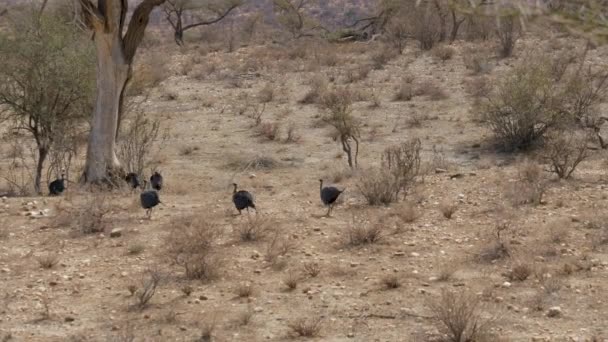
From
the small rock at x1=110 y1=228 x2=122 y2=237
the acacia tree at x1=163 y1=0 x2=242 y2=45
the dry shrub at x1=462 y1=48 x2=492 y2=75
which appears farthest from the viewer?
the dry shrub at x1=462 y1=48 x2=492 y2=75

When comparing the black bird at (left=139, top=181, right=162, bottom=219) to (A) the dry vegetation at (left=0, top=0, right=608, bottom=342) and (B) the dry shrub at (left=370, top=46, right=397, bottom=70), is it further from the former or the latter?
(B) the dry shrub at (left=370, top=46, right=397, bottom=70)

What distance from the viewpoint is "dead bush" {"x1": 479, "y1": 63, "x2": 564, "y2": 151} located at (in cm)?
1348

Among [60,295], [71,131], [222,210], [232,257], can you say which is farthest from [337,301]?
[71,131]

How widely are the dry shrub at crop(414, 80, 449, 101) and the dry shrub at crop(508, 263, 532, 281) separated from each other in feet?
38.1

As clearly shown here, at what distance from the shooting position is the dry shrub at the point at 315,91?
1911 cm

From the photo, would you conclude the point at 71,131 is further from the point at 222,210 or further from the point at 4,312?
the point at 4,312

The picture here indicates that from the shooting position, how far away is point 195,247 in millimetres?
7773

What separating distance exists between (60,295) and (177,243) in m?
1.29

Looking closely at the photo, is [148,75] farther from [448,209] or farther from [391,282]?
[391,282]

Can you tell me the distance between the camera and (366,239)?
8.12 m

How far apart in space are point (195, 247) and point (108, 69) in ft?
12.2

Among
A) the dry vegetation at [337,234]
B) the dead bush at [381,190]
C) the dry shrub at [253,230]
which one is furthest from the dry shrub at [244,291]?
the dead bush at [381,190]

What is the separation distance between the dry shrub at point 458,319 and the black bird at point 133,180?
5186 mm

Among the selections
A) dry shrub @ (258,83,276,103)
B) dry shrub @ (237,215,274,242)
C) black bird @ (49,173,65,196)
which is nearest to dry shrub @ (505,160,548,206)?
dry shrub @ (237,215,274,242)
